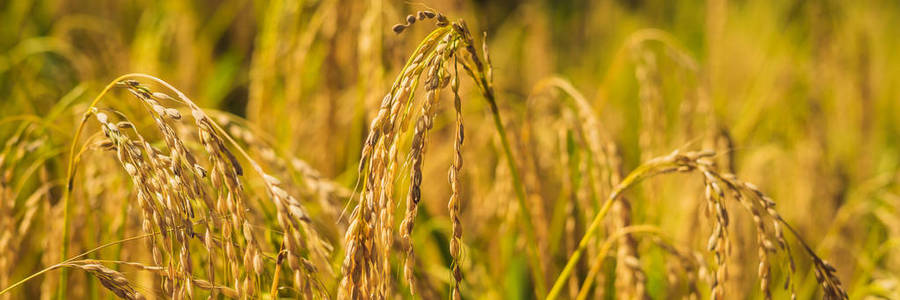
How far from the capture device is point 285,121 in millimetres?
1709

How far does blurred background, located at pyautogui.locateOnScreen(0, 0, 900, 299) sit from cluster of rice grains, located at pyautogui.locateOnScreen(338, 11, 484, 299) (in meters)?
0.06

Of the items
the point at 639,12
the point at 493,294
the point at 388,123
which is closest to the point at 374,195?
the point at 388,123

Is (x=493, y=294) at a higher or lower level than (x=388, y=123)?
lower

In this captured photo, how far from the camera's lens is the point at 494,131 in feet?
4.72

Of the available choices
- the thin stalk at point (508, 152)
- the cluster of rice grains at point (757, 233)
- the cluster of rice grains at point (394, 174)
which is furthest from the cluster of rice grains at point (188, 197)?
the cluster of rice grains at point (757, 233)

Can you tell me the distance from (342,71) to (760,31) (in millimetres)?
3002

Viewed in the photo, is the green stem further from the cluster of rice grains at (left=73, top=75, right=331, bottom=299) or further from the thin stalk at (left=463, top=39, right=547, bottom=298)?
the cluster of rice grains at (left=73, top=75, right=331, bottom=299)

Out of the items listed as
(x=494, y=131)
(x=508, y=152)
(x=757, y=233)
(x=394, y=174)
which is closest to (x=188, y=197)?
(x=394, y=174)

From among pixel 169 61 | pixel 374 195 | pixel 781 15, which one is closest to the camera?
pixel 374 195

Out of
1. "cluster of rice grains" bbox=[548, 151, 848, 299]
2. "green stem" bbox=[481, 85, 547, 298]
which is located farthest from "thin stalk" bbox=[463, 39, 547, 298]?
"cluster of rice grains" bbox=[548, 151, 848, 299]

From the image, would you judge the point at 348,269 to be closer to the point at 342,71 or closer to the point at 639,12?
the point at 342,71

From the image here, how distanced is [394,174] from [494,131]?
0.81m

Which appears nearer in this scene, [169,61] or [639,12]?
[169,61]

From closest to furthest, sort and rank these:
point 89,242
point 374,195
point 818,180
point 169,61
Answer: point 374,195 < point 89,242 < point 818,180 < point 169,61
